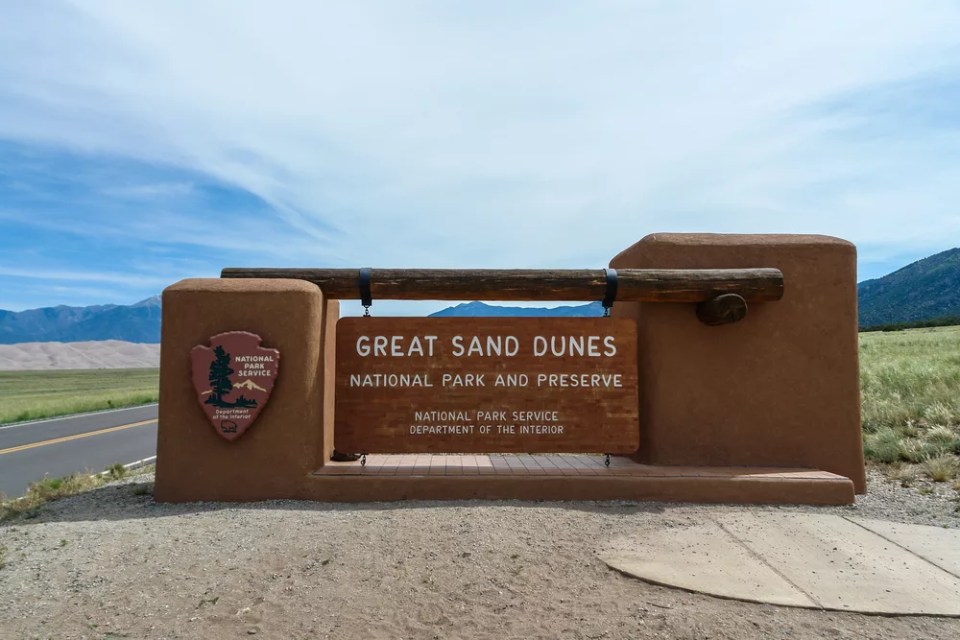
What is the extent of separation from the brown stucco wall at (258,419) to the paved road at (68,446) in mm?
3978

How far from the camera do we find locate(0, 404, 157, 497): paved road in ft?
38.0

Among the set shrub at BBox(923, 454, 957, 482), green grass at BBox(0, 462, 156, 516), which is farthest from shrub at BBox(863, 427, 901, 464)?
green grass at BBox(0, 462, 156, 516)

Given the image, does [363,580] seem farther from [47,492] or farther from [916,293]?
[916,293]

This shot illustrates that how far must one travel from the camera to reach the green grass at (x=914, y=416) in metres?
9.54

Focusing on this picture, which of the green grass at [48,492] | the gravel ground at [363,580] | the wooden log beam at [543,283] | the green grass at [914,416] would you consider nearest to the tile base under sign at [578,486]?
the gravel ground at [363,580]

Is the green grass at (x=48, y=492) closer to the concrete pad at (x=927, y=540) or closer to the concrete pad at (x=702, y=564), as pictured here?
the concrete pad at (x=702, y=564)

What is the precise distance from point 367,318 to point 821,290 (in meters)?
5.25

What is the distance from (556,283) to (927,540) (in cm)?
419

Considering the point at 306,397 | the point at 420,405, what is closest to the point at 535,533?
the point at 420,405

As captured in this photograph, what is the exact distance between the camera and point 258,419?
7047mm

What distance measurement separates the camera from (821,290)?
308 inches

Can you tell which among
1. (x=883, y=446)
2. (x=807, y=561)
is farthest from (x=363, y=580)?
(x=883, y=446)

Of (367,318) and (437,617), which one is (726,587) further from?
(367,318)

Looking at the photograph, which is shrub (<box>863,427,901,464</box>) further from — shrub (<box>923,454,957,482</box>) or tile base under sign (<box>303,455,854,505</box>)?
tile base under sign (<box>303,455,854,505</box>)
